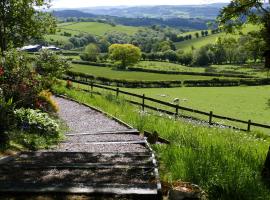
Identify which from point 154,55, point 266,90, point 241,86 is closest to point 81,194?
point 266,90

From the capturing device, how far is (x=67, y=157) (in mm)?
11055

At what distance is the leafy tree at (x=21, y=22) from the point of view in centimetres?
2639

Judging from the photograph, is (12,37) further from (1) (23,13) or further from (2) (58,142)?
(2) (58,142)

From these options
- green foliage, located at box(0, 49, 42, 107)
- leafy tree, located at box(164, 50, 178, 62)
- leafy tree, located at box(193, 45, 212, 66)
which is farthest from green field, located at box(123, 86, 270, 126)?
leafy tree, located at box(164, 50, 178, 62)

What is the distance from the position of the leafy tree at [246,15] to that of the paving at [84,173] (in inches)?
167

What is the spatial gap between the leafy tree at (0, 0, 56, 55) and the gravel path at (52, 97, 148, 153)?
5.00m

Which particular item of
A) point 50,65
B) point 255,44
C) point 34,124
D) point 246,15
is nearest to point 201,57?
point 50,65

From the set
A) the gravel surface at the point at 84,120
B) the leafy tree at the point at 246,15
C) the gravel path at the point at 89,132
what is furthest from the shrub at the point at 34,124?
the leafy tree at the point at 246,15

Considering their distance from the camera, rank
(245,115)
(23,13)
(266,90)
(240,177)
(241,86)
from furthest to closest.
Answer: (241,86) < (266,90) < (245,115) < (23,13) < (240,177)

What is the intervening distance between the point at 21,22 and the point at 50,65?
3297 millimetres

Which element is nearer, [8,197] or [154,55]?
[8,197]

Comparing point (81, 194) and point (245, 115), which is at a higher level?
point (81, 194)

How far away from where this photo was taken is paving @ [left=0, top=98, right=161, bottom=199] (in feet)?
23.2

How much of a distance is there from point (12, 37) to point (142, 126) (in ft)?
42.8
